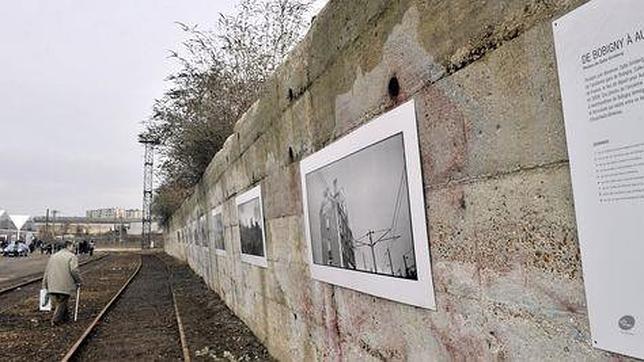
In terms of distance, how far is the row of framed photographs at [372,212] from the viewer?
336 cm

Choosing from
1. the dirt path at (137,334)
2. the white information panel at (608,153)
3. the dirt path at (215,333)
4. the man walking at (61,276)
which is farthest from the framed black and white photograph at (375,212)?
the man walking at (61,276)

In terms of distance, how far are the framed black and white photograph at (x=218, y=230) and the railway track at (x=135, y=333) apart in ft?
6.20

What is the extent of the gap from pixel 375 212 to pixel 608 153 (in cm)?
215

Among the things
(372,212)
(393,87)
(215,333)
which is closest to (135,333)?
(215,333)

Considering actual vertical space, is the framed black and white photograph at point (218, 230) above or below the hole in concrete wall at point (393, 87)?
below

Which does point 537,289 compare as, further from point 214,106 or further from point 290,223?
point 214,106

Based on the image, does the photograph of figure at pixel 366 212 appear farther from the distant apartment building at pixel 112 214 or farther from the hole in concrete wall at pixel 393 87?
the distant apartment building at pixel 112 214

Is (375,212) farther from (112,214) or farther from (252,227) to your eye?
(112,214)

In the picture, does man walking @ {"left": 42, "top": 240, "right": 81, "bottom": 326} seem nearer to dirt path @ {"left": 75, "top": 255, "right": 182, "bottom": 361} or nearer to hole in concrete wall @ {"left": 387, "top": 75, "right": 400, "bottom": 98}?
dirt path @ {"left": 75, "top": 255, "right": 182, "bottom": 361}

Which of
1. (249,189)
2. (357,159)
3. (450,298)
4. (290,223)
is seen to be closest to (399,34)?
(357,159)

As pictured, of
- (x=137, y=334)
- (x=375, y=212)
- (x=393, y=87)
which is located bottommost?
(x=137, y=334)

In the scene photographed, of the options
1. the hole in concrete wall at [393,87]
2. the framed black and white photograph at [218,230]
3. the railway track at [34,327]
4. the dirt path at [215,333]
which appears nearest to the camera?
the hole in concrete wall at [393,87]

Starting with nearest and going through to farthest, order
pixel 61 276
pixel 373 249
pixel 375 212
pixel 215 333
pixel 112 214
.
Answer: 1. pixel 375 212
2. pixel 373 249
3. pixel 215 333
4. pixel 61 276
5. pixel 112 214

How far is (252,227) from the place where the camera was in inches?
344
